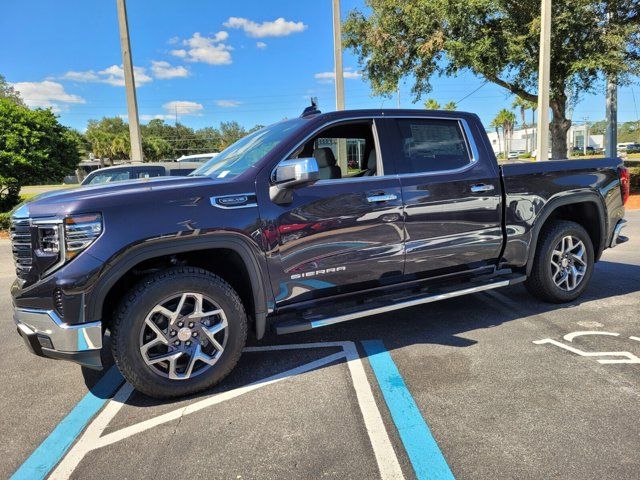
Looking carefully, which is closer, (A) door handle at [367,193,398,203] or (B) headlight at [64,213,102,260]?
(B) headlight at [64,213,102,260]

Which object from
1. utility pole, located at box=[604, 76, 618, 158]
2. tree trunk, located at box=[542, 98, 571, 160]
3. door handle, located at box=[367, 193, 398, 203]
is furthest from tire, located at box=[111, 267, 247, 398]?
utility pole, located at box=[604, 76, 618, 158]

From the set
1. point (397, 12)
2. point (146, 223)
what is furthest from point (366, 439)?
point (397, 12)

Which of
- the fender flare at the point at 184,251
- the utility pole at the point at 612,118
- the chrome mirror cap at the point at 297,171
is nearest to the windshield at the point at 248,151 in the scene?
the chrome mirror cap at the point at 297,171

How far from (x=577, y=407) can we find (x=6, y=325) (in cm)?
551

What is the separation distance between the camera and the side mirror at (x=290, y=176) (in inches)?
126

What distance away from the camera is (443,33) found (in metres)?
14.4

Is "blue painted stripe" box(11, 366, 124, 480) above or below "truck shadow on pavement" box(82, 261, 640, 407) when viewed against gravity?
below

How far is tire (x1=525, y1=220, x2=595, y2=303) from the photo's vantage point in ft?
15.6

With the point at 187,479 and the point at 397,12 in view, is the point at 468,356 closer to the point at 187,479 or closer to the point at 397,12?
the point at 187,479

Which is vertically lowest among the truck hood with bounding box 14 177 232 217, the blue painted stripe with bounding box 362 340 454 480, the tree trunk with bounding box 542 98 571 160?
the blue painted stripe with bounding box 362 340 454 480

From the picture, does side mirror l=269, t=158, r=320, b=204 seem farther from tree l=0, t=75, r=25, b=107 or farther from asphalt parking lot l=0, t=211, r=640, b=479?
tree l=0, t=75, r=25, b=107

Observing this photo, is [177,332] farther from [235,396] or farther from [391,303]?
[391,303]

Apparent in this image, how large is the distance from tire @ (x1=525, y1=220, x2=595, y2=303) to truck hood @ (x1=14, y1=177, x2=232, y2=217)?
130 inches

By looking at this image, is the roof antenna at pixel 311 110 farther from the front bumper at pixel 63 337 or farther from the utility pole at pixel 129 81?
the utility pole at pixel 129 81
